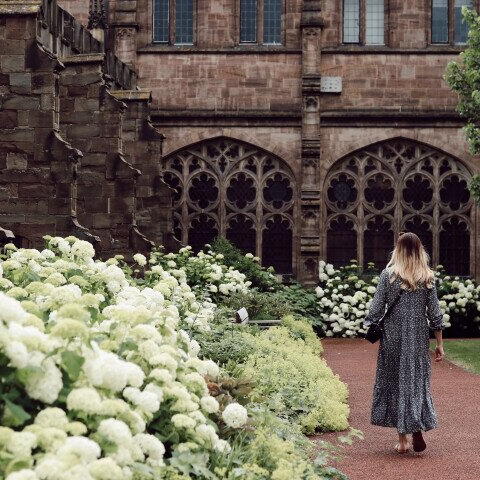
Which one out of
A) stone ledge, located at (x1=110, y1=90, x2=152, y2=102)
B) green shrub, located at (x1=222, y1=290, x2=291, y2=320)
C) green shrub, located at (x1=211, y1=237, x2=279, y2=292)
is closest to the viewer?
green shrub, located at (x1=222, y1=290, x2=291, y2=320)

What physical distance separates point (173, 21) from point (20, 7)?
927cm

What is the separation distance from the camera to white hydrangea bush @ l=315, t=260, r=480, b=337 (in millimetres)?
22062

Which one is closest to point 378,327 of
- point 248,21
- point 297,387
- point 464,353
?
point 297,387

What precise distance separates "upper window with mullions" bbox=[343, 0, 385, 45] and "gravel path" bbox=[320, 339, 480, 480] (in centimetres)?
1124

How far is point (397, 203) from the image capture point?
23797 millimetres

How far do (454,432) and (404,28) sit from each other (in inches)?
621

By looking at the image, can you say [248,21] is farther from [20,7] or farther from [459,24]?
[20,7]

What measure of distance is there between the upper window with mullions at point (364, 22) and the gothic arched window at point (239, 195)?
3.35 metres

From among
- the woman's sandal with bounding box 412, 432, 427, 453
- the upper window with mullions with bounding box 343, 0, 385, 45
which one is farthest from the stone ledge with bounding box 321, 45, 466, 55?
the woman's sandal with bounding box 412, 432, 427, 453

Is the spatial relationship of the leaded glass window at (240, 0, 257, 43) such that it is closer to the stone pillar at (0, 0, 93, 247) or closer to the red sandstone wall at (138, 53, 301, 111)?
the red sandstone wall at (138, 53, 301, 111)

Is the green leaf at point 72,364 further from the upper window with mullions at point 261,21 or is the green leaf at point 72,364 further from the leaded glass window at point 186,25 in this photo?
the leaded glass window at point 186,25

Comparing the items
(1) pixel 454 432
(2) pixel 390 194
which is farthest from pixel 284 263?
(1) pixel 454 432

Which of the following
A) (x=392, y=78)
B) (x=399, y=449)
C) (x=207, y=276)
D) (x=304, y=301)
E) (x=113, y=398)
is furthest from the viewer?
(x=392, y=78)

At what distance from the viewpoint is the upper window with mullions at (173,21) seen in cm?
2420
